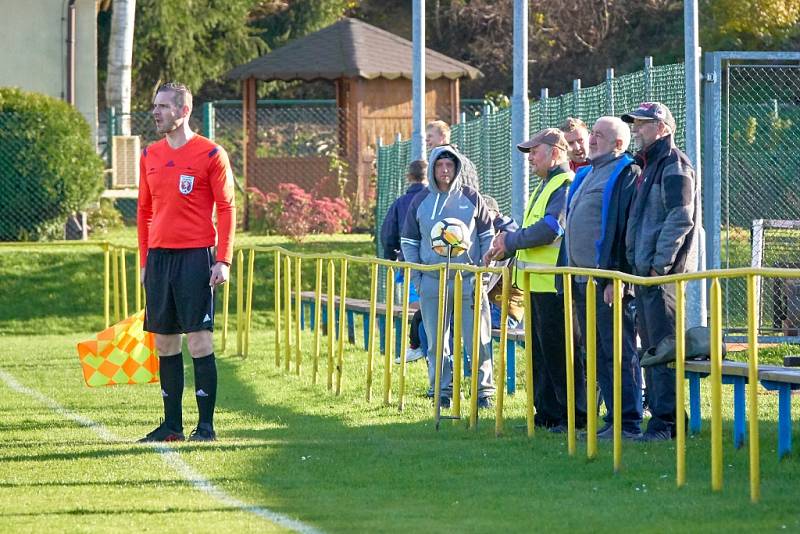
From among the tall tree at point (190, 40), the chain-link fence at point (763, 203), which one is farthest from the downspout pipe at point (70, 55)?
the chain-link fence at point (763, 203)

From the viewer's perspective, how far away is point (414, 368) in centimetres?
1511

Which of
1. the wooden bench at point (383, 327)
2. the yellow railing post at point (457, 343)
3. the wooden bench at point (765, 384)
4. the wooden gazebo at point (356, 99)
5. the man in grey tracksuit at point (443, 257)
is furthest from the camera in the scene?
the wooden gazebo at point (356, 99)

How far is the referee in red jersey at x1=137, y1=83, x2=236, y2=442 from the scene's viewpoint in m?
9.92

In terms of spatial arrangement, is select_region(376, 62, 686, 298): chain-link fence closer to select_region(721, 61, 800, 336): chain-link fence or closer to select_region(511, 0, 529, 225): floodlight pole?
select_region(511, 0, 529, 225): floodlight pole

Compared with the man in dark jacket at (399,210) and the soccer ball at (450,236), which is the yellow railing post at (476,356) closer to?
the soccer ball at (450,236)

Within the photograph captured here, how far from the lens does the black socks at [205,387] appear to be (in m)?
10.1

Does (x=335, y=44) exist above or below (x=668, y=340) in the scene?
above

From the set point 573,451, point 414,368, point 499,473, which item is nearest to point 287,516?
point 499,473

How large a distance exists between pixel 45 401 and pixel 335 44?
20.5 meters

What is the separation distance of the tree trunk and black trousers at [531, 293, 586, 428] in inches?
934

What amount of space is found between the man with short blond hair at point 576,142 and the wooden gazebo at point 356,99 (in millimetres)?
20113

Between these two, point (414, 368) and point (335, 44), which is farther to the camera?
point (335, 44)

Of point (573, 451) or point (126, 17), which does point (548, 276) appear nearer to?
point (573, 451)

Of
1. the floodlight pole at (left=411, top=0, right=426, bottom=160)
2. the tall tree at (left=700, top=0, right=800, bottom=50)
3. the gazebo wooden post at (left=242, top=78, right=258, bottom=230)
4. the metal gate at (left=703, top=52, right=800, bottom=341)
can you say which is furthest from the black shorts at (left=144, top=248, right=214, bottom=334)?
the tall tree at (left=700, top=0, right=800, bottom=50)
